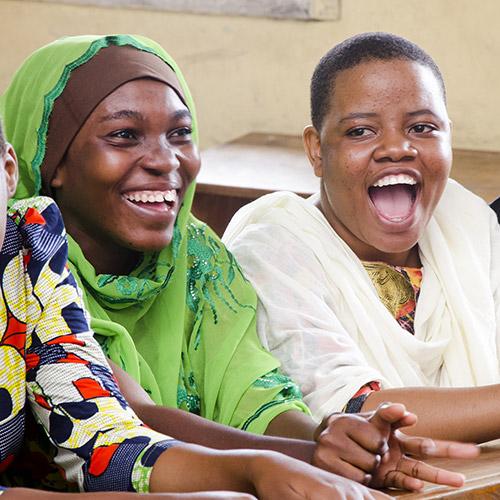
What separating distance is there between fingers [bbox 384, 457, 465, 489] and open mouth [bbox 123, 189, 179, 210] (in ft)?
2.33

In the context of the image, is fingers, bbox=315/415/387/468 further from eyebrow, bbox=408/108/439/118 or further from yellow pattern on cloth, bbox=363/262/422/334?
eyebrow, bbox=408/108/439/118

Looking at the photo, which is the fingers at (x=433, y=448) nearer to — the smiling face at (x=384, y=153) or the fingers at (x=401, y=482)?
the fingers at (x=401, y=482)

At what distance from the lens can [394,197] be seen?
2240 mm

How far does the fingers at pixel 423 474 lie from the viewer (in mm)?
1400

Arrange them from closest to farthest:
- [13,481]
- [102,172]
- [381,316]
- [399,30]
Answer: [13,481] → [102,172] → [381,316] → [399,30]

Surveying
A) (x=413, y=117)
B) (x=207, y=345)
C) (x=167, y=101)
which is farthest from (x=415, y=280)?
(x=167, y=101)

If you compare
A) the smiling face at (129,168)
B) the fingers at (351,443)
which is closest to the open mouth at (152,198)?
the smiling face at (129,168)

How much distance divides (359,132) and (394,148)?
8 cm

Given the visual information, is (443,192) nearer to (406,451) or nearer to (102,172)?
(102,172)

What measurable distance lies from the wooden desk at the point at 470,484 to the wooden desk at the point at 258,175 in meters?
1.73

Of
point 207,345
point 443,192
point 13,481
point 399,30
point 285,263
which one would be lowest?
point 13,481

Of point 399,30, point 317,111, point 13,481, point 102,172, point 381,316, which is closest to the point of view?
point 13,481

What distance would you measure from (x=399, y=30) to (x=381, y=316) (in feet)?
7.40

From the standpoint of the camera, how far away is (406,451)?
1.48m
